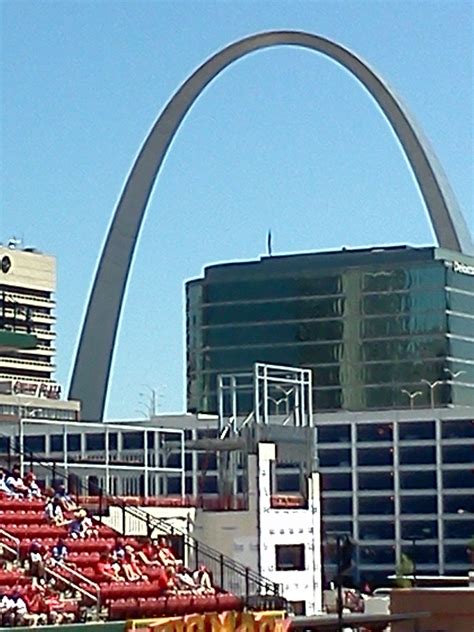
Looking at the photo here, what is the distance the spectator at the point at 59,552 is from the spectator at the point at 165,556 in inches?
123

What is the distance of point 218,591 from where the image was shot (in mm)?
41906

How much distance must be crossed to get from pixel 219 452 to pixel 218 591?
9.84 metres

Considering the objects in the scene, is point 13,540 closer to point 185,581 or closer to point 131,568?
point 131,568

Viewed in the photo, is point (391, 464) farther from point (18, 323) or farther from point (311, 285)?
point (18, 323)

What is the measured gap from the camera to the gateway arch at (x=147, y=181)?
99.8m

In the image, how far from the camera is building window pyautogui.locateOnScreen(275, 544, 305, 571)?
49625 millimetres

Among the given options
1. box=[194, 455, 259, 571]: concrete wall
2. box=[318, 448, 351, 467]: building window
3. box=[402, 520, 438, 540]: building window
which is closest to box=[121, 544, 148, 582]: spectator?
box=[194, 455, 259, 571]: concrete wall

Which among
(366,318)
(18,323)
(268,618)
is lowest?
(268,618)

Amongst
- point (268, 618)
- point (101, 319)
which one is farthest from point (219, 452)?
point (101, 319)

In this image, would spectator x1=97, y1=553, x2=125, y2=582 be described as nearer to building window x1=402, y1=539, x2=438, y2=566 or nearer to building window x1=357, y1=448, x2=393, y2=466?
building window x1=402, y1=539, x2=438, y2=566

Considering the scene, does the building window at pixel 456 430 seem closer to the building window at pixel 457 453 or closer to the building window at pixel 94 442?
the building window at pixel 457 453

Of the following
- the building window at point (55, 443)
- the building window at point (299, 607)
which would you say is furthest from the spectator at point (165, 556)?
the building window at point (55, 443)

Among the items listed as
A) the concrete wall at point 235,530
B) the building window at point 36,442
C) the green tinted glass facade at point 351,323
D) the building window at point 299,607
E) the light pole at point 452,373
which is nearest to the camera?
the building window at point 299,607

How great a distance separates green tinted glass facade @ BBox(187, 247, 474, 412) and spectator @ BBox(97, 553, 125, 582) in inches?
3277
